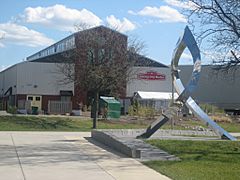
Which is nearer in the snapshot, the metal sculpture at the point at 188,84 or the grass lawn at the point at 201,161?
the grass lawn at the point at 201,161

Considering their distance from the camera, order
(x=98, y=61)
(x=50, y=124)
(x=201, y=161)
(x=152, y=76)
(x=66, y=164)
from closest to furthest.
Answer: (x=66, y=164), (x=201, y=161), (x=50, y=124), (x=98, y=61), (x=152, y=76)

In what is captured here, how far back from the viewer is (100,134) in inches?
878

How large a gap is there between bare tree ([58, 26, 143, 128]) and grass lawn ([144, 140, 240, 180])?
15296mm

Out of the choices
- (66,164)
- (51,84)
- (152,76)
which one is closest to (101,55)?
(51,84)

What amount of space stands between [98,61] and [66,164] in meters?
23.2

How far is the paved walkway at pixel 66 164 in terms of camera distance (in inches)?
465

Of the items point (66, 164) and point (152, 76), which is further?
point (152, 76)

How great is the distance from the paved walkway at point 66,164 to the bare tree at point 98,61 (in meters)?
15.8

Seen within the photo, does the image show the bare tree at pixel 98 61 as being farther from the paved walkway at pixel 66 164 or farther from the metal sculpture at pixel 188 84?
the paved walkway at pixel 66 164

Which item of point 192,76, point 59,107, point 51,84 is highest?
point 51,84

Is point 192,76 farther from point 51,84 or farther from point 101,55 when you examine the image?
point 51,84

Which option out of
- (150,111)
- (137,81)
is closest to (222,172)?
(150,111)

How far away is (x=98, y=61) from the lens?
36.7 meters

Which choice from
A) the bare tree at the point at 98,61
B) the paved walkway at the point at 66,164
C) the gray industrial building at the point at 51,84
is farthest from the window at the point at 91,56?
the paved walkway at the point at 66,164
